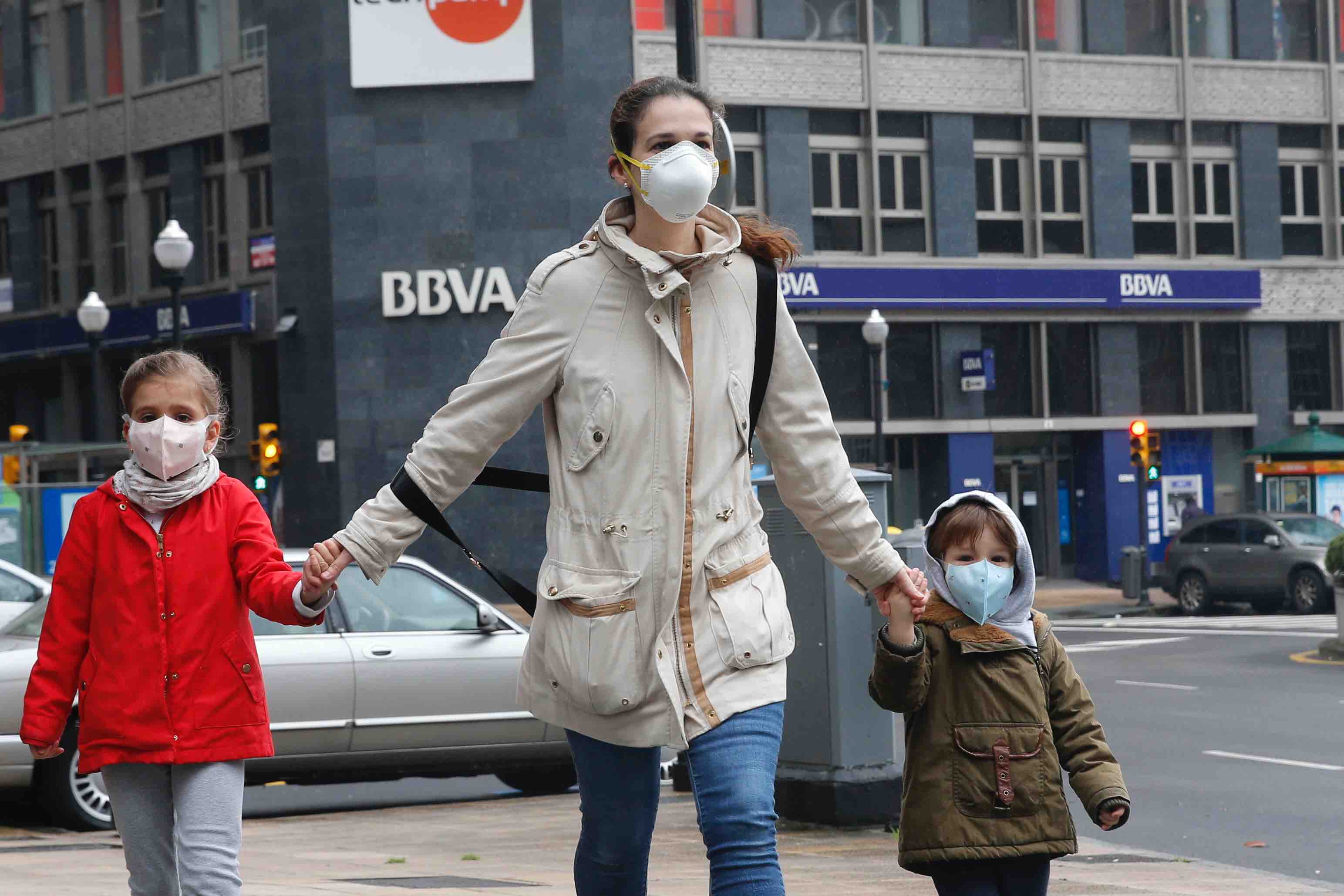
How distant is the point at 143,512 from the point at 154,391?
0.28 m

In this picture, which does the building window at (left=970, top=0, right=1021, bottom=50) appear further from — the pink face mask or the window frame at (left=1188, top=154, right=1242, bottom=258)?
the pink face mask

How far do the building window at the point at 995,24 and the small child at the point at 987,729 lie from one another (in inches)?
1362

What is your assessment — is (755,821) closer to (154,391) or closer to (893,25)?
(154,391)

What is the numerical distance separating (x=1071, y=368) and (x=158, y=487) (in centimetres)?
3501

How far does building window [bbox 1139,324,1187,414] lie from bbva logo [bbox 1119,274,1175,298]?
92 centimetres

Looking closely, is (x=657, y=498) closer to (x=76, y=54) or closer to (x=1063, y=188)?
(x=1063, y=188)

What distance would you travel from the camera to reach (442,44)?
33.9 metres

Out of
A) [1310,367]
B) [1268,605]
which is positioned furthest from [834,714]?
[1310,367]

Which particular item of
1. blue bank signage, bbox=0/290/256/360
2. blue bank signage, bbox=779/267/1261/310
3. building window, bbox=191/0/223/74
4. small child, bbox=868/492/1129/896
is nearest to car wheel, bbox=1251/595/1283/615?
blue bank signage, bbox=779/267/1261/310

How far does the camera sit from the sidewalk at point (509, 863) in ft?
23.7

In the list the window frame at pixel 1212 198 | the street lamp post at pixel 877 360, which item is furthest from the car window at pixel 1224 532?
the window frame at pixel 1212 198

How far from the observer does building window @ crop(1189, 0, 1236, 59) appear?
3966 centimetres

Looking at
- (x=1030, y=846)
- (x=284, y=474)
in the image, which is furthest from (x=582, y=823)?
(x=284, y=474)

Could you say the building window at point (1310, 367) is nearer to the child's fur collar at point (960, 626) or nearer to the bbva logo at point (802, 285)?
the bbva logo at point (802, 285)
